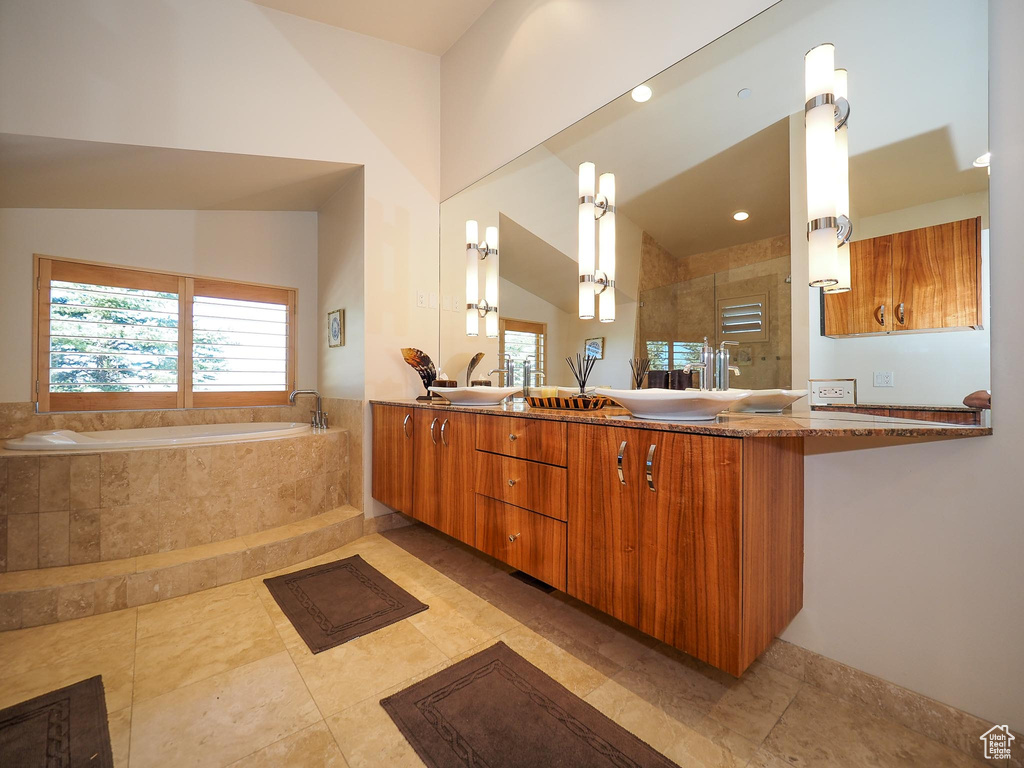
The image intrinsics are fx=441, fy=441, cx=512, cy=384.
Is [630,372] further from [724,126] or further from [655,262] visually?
[724,126]

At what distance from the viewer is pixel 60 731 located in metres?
1.20

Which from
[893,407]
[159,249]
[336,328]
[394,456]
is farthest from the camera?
[336,328]

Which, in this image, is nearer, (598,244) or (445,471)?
(598,244)

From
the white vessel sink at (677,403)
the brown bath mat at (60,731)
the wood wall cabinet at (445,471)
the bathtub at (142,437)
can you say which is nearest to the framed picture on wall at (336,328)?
the bathtub at (142,437)

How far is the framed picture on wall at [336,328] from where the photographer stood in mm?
3100

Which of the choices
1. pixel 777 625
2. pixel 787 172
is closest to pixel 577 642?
pixel 777 625

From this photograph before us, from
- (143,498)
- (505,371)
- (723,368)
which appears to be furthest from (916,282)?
(143,498)

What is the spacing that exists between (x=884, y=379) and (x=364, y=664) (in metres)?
1.85

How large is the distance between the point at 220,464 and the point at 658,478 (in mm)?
2183

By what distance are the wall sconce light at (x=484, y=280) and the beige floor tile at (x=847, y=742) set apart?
212 centimetres

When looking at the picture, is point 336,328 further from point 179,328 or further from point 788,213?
point 788,213

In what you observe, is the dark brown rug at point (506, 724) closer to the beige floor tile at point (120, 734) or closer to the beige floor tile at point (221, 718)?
the beige floor tile at point (221, 718)

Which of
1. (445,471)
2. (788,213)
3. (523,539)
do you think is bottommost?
(523,539)

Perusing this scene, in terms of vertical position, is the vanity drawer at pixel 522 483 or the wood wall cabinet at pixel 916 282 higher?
the wood wall cabinet at pixel 916 282
